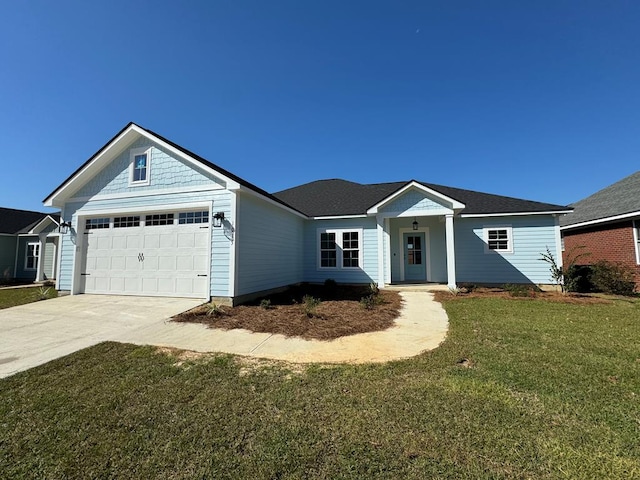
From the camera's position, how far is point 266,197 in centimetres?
992

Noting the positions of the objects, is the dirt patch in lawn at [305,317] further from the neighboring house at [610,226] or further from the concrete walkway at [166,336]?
the neighboring house at [610,226]

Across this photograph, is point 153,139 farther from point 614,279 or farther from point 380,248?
point 614,279

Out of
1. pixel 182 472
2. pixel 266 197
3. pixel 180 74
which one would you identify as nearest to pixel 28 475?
pixel 182 472

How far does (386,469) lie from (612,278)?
45.2 ft

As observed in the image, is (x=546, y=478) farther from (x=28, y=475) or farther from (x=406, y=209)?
(x=406, y=209)

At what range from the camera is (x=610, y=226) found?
1317 centimetres

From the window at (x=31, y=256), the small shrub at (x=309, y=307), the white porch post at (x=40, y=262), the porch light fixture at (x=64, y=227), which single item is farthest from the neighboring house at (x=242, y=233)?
the window at (x=31, y=256)

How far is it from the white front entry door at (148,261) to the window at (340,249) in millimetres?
6078

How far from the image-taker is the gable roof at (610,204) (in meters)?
12.5

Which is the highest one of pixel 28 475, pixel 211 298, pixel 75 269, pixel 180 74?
pixel 180 74

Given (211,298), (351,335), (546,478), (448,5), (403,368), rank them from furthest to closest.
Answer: (448,5), (211,298), (351,335), (403,368), (546,478)

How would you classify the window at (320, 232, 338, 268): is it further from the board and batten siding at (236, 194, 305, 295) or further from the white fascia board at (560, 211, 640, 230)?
the white fascia board at (560, 211, 640, 230)

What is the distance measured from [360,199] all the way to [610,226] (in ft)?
37.5

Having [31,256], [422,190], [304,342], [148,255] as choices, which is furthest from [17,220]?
[422,190]
